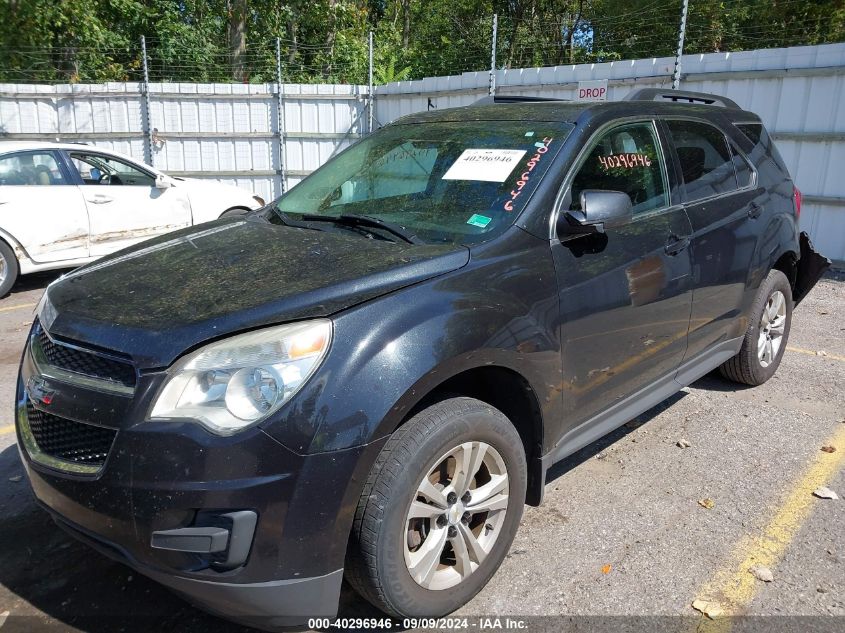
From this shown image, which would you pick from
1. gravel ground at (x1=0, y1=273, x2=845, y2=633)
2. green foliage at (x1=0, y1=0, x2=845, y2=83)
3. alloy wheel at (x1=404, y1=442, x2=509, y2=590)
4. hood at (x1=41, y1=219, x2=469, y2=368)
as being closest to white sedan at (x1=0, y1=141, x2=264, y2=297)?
gravel ground at (x1=0, y1=273, x2=845, y2=633)

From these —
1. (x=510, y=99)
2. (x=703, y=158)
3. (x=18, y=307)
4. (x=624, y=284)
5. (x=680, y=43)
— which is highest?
(x=680, y=43)

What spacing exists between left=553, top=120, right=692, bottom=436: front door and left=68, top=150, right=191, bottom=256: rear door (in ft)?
21.0

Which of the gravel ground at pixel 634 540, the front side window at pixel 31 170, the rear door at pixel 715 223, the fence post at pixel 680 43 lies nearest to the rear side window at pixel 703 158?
the rear door at pixel 715 223

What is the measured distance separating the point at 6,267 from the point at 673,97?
6.79m

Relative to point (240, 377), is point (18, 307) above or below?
below

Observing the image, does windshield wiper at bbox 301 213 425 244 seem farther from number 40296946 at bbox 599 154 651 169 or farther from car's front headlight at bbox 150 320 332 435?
number 40296946 at bbox 599 154 651 169

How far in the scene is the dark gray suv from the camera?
7.08 feet

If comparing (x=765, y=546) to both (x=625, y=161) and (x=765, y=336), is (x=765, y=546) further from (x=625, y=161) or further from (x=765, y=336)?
(x=765, y=336)

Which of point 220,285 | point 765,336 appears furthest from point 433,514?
point 765,336

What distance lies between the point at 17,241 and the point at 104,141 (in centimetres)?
601

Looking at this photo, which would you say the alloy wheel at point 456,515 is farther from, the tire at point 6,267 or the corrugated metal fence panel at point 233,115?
the corrugated metal fence panel at point 233,115

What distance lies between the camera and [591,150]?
3301 mm

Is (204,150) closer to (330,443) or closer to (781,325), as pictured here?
(781,325)

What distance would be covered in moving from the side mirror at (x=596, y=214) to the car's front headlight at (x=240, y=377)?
129cm
